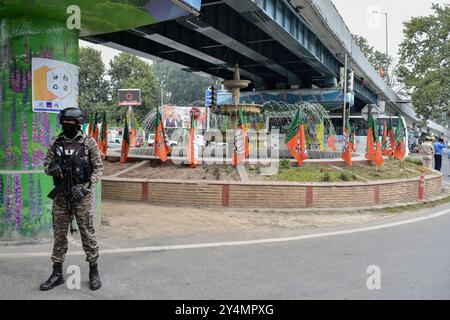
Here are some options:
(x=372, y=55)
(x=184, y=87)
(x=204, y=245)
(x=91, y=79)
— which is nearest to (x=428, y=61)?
(x=372, y=55)

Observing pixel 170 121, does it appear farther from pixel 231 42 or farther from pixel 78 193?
pixel 78 193

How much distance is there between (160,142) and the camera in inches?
483

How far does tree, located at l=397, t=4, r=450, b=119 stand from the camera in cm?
3791

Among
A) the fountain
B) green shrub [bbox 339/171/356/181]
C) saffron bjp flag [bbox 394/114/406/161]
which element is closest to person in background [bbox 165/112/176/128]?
the fountain

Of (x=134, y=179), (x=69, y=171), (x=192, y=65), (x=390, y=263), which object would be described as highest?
(x=192, y=65)

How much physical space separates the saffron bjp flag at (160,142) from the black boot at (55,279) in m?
7.49

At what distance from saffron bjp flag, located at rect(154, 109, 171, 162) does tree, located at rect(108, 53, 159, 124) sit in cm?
5141

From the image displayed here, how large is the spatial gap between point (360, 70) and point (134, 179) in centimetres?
2453

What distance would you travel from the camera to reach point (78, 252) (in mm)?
5906

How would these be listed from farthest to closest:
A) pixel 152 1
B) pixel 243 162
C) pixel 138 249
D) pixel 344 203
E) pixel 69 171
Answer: pixel 243 162 → pixel 344 203 → pixel 152 1 → pixel 138 249 → pixel 69 171

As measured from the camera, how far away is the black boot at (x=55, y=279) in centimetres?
445

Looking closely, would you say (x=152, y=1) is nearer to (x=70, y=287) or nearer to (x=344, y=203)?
(x=70, y=287)

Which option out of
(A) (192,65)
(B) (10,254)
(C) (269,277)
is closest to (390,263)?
(C) (269,277)

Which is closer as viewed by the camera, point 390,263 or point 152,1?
point 390,263
